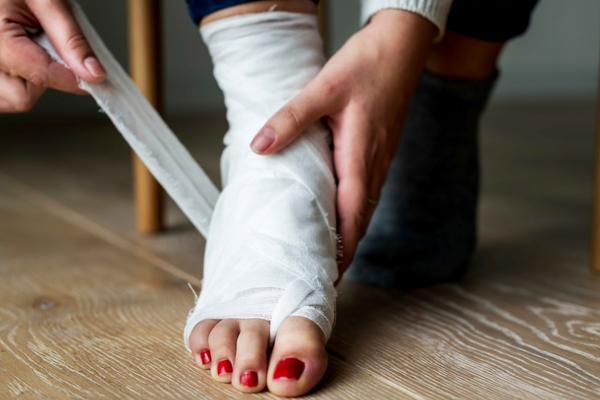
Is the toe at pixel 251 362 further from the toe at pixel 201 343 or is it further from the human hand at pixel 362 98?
the human hand at pixel 362 98

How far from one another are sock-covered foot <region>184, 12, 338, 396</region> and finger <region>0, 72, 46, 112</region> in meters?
0.18

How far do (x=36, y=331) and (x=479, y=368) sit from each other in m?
0.39

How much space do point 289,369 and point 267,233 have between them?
0.13m

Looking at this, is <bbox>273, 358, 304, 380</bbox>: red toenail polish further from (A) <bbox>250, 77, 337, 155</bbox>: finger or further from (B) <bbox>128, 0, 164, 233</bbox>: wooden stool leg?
(B) <bbox>128, 0, 164, 233</bbox>: wooden stool leg

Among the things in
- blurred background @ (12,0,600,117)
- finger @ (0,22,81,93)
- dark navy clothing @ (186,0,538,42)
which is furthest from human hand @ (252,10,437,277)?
blurred background @ (12,0,600,117)

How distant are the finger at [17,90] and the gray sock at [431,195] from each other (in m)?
0.41

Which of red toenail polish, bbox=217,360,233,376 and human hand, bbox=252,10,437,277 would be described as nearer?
red toenail polish, bbox=217,360,233,376

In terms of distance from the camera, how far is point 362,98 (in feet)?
1.86

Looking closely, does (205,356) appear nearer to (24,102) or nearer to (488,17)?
(24,102)

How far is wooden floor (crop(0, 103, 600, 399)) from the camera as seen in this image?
0.46 meters

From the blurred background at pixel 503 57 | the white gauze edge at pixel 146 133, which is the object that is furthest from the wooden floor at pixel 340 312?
the blurred background at pixel 503 57

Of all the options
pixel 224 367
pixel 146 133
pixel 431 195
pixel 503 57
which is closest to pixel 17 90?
pixel 146 133

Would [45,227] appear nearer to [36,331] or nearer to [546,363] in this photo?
[36,331]

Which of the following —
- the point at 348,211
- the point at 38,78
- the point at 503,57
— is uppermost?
the point at 38,78
